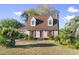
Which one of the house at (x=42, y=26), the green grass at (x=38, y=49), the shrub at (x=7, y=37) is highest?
the house at (x=42, y=26)

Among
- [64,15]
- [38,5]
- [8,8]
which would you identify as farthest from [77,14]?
[8,8]

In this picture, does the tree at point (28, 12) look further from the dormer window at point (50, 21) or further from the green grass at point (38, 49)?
the green grass at point (38, 49)

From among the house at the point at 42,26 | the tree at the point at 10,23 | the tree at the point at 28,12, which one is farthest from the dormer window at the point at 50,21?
the tree at the point at 10,23

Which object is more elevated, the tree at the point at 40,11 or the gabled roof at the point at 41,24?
the tree at the point at 40,11

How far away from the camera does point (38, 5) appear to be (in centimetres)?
631

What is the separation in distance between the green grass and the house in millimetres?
119

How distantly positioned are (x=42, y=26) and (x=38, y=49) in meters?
0.35

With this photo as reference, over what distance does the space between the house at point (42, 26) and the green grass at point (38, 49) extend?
→ 12cm

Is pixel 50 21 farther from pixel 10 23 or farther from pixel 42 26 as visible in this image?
pixel 10 23

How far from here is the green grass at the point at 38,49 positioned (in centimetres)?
634

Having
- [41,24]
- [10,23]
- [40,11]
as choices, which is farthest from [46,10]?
[10,23]
